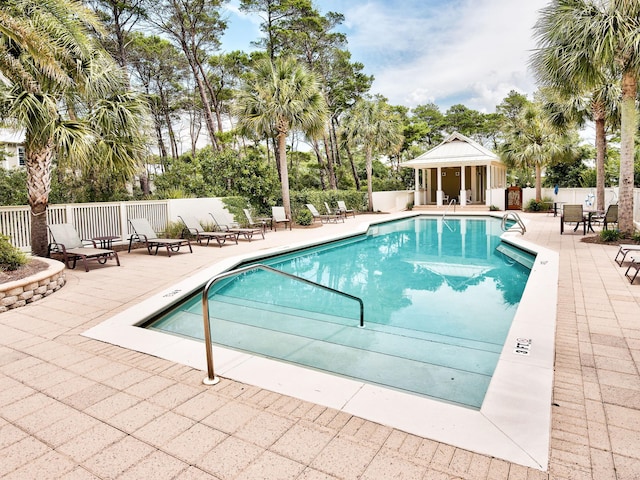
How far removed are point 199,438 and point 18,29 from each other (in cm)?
588

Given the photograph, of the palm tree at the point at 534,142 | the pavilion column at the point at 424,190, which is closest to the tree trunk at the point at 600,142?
the palm tree at the point at 534,142

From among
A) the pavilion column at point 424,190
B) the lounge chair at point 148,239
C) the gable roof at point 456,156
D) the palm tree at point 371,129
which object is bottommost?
the lounge chair at point 148,239

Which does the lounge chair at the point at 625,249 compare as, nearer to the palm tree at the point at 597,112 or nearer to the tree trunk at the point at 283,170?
the palm tree at the point at 597,112

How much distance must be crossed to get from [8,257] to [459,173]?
27978 millimetres

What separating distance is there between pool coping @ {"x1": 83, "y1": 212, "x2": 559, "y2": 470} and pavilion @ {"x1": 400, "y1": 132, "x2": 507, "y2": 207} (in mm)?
21313

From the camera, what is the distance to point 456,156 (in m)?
25.9

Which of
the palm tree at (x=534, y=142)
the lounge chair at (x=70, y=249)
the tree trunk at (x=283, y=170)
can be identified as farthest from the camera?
the palm tree at (x=534, y=142)

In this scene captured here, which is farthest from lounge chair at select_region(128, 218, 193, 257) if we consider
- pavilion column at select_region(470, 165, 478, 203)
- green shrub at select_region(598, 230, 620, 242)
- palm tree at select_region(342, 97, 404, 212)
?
pavilion column at select_region(470, 165, 478, 203)

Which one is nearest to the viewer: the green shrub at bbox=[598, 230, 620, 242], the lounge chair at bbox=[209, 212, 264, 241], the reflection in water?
the reflection in water

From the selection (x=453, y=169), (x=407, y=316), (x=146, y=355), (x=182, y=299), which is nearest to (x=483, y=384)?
(x=407, y=316)

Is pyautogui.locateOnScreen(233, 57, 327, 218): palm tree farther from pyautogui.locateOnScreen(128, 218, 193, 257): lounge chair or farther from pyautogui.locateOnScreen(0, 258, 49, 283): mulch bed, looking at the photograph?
pyautogui.locateOnScreen(0, 258, 49, 283): mulch bed

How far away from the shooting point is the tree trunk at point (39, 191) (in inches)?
318

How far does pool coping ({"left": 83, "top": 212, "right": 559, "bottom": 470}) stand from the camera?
7.99 ft

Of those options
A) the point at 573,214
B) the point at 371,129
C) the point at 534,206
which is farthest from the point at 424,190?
the point at 573,214
